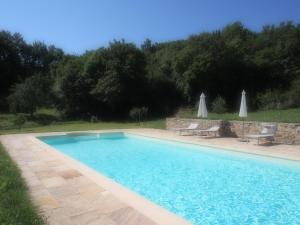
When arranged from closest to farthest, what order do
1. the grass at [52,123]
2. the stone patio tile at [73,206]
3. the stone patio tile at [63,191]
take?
the stone patio tile at [73,206], the stone patio tile at [63,191], the grass at [52,123]

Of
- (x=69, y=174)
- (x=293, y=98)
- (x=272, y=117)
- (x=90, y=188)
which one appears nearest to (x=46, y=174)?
(x=69, y=174)

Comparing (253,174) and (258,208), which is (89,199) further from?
(253,174)

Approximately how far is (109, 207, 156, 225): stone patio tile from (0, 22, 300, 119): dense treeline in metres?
20.9

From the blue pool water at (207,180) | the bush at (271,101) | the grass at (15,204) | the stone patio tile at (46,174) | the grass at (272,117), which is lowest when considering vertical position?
the blue pool water at (207,180)

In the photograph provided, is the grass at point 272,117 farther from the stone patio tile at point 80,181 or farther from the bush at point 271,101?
the stone patio tile at point 80,181

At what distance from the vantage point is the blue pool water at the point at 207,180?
5445 millimetres

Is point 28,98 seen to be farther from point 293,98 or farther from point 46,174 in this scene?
point 293,98

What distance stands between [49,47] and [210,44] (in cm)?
3074

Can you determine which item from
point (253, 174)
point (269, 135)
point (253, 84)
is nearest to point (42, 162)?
point (253, 174)

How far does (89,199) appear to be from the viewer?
520cm

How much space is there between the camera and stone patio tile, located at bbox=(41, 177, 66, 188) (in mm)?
6094

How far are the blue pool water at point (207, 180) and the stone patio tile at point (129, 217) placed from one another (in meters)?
1.23

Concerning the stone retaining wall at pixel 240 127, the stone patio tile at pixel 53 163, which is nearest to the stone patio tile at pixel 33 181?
the stone patio tile at pixel 53 163

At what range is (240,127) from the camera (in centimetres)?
1340
